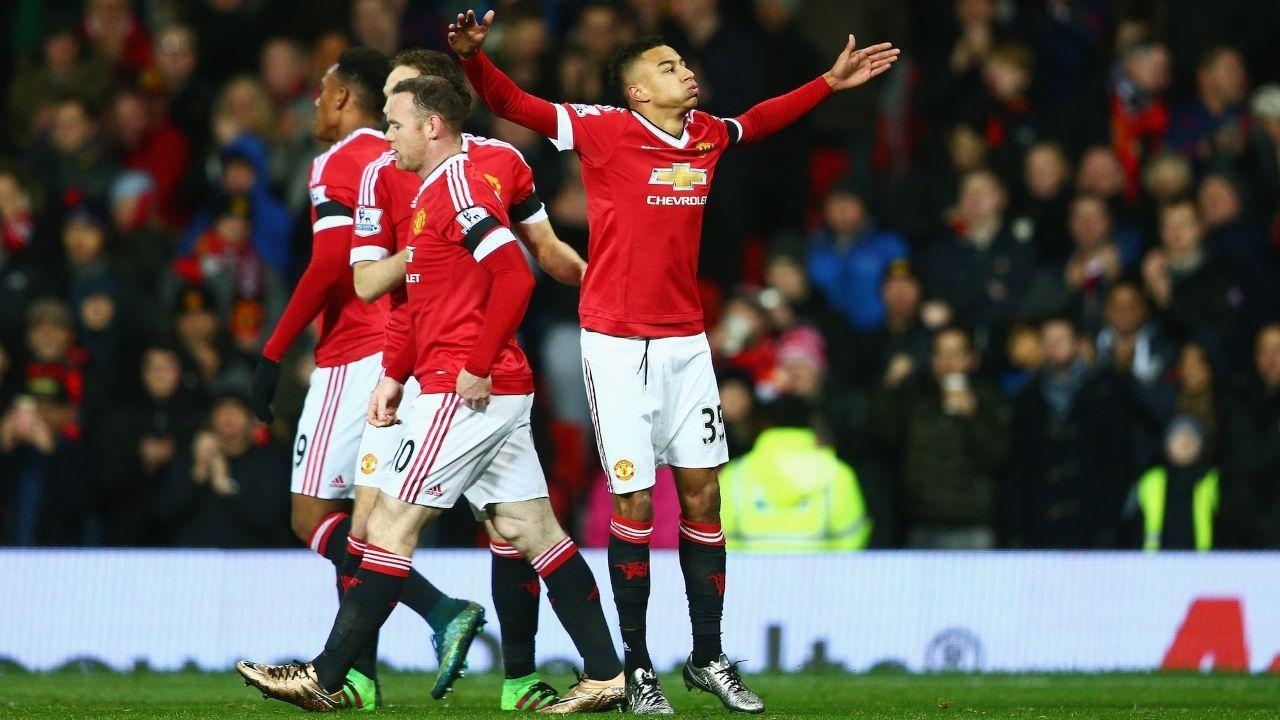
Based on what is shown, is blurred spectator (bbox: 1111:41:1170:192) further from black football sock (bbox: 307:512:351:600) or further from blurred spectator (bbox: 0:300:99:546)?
black football sock (bbox: 307:512:351:600)

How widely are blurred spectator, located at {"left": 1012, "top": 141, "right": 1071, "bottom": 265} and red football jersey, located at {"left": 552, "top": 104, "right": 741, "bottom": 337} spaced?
22.1 ft

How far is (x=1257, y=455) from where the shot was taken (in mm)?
12188

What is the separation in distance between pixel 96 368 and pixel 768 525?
4.75 m

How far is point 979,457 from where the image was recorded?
12.4 m

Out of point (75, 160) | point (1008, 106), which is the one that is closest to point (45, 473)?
point (75, 160)

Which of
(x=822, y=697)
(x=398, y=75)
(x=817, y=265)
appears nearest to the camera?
(x=398, y=75)

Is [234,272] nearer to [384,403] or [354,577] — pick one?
[384,403]

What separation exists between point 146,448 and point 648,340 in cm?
580

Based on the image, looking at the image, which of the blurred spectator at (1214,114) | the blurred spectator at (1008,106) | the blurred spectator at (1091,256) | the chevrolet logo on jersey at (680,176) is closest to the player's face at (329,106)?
the chevrolet logo on jersey at (680,176)

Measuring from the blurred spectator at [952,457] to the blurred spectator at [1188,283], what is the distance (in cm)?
169

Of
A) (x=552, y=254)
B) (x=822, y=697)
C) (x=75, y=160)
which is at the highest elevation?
(x=75, y=160)

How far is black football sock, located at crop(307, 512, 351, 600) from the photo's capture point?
348 inches

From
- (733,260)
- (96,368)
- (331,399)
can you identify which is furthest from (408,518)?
(733,260)

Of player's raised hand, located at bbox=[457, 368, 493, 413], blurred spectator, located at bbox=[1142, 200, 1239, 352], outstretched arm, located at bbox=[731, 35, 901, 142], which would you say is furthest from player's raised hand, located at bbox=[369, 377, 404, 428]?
blurred spectator, located at bbox=[1142, 200, 1239, 352]
